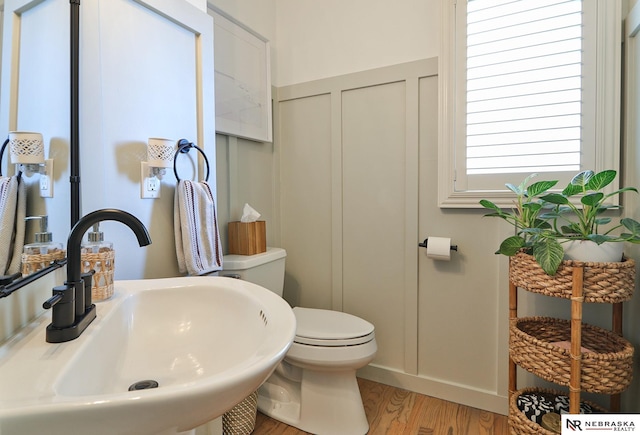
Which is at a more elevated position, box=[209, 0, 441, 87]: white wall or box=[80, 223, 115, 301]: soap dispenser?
box=[209, 0, 441, 87]: white wall

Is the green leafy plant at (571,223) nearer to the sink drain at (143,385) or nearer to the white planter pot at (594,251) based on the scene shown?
the white planter pot at (594,251)

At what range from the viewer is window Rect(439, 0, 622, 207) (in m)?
1.43

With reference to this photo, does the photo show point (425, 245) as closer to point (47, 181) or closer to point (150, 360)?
point (150, 360)

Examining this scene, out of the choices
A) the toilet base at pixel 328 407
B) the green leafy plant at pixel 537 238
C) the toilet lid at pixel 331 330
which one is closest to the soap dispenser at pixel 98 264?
the toilet lid at pixel 331 330

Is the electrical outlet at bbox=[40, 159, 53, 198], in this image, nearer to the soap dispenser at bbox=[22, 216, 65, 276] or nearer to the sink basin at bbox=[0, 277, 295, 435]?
the soap dispenser at bbox=[22, 216, 65, 276]

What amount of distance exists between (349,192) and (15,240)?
156 centimetres

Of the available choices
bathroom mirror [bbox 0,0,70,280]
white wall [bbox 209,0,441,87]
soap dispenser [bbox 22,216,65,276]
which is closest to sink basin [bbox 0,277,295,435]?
soap dispenser [bbox 22,216,65,276]

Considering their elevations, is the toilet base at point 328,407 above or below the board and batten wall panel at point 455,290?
below

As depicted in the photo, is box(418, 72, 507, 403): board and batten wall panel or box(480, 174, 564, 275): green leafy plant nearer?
box(480, 174, 564, 275): green leafy plant

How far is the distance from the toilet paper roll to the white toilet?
495 millimetres

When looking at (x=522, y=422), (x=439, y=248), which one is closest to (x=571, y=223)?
(x=439, y=248)

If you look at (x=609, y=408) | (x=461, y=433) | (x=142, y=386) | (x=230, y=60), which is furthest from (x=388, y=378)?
(x=230, y=60)

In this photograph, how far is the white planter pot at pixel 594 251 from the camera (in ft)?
3.90

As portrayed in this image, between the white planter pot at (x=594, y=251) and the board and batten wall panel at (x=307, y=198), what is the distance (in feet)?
4.02
